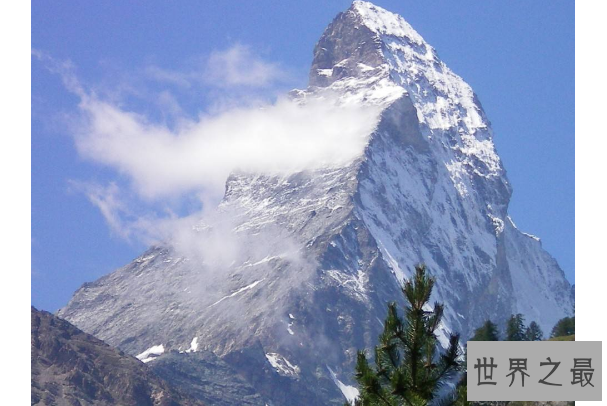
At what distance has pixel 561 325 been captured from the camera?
438 ft

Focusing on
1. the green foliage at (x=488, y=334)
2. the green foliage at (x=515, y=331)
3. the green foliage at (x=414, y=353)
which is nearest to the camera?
the green foliage at (x=414, y=353)

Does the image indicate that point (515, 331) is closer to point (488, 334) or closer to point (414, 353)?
point (488, 334)

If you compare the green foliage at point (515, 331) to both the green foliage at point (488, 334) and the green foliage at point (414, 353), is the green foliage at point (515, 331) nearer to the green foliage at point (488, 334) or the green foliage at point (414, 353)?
the green foliage at point (488, 334)

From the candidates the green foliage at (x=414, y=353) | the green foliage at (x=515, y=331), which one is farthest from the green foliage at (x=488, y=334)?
the green foliage at (x=414, y=353)

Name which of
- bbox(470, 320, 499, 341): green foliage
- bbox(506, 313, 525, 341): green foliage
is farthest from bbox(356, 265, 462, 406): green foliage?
bbox(506, 313, 525, 341): green foliage

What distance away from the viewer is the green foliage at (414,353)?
23656 millimetres

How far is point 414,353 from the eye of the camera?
24.4 metres

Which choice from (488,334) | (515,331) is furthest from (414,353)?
(515,331)

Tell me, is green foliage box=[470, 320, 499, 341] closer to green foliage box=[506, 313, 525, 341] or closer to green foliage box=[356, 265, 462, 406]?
green foliage box=[506, 313, 525, 341]
